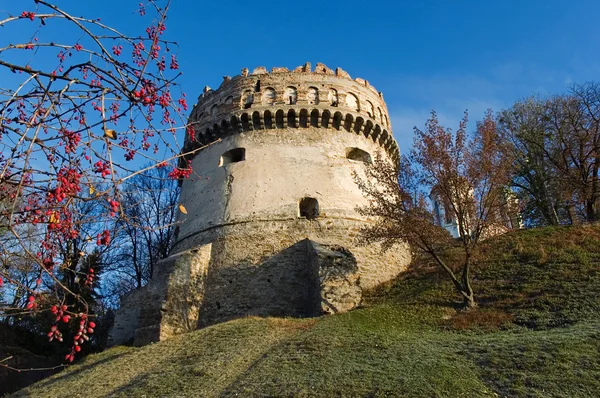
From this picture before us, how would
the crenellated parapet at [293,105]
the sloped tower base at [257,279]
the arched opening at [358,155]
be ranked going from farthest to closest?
1. the arched opening at [358,155]
2. the crenellated parapet at [293,105]
3. the sloped tower base at [257,279]

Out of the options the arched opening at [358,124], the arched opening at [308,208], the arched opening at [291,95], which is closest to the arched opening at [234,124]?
the arched opening at [291,95]

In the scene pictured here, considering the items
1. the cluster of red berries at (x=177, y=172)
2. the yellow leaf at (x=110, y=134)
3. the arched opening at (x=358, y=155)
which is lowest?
the cluster of red berries at (x=177, y=172)

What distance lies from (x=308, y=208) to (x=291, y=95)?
4.62m

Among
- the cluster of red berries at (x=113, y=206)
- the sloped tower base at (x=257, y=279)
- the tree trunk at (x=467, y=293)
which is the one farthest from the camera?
the sloped tower base at (x=257, y=279)

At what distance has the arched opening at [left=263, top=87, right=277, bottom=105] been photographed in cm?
1702

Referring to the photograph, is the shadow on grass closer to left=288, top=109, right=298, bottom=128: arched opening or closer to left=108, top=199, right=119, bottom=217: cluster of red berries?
left=108, top=199, right=119, bottom=217: cluster of red berries

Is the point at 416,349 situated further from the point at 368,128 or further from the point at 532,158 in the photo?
the point at 532,158

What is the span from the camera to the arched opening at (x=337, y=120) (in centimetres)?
1680

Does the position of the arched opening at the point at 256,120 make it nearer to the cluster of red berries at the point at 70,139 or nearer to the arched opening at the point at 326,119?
the arched opening at the point at 326,119

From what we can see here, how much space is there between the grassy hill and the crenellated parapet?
6.71 meters

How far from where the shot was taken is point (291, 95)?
1722cm

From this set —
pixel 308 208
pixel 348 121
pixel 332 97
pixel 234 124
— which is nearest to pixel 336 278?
pixel 308 208

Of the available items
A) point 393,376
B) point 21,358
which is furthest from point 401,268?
point 21,358

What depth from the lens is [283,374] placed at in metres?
7.38
